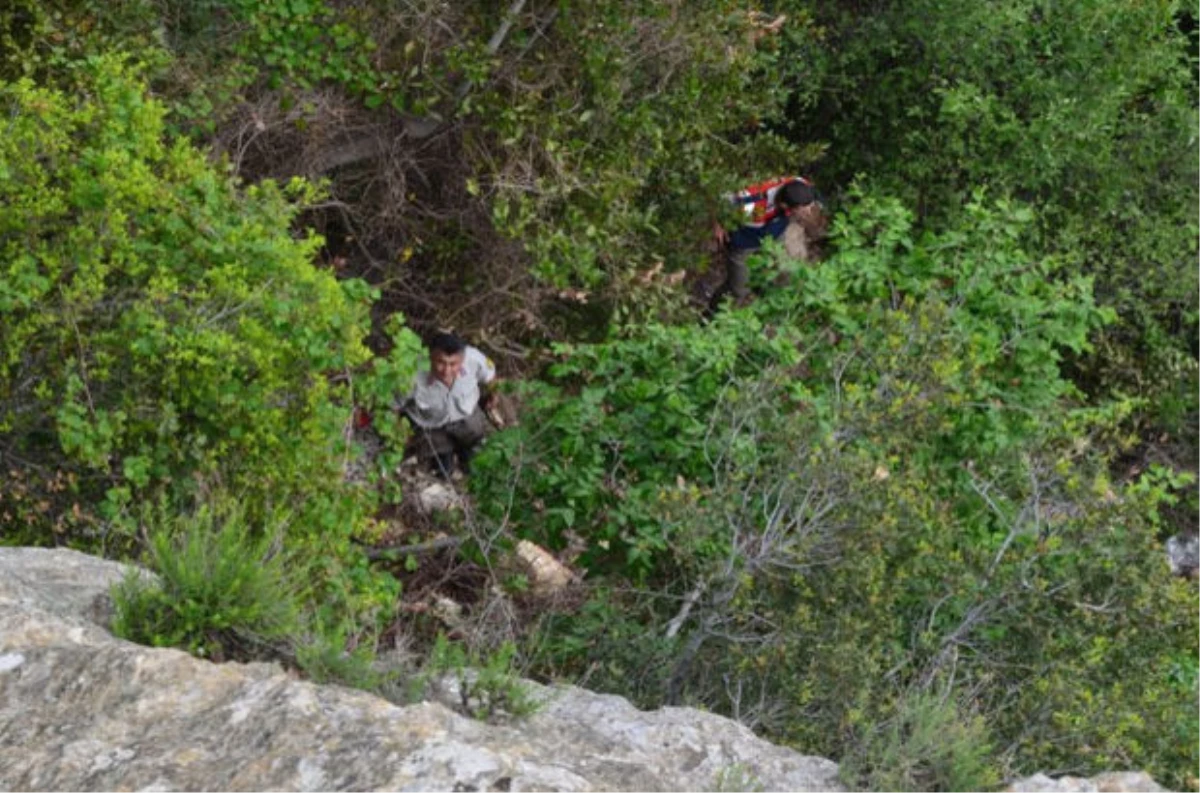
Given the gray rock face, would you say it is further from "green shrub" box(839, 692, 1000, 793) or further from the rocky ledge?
"green shrub" box(839, 692, 1000, 793)

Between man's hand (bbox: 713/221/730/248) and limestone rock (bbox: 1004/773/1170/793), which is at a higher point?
limestone rock (bbox: 1004/773/1170/793)

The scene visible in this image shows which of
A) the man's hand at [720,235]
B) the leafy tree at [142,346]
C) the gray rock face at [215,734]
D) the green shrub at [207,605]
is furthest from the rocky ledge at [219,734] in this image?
the man's hand at [720,235]

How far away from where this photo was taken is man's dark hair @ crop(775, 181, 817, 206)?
43.0ft

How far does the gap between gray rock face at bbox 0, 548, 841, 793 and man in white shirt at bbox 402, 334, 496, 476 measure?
17.0 ft

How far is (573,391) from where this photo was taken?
13.0m

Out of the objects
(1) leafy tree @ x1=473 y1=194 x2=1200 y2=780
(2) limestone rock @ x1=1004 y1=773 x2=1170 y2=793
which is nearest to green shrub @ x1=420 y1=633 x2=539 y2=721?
(1) leafy tree @ x1=473 y1=194 x2=1200 y2=780

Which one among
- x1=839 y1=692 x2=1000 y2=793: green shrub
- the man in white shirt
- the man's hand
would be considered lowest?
the man in white shirt

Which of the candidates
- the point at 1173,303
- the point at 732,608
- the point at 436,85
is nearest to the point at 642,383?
the point at 732,608

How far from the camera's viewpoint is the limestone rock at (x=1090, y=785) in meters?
5.72

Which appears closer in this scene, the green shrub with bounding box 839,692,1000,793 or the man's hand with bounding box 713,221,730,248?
the green shrub with bounding box 839,692,1000,793

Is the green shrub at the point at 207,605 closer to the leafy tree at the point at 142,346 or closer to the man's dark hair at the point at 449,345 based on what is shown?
the leafy tree at the point at 142,346

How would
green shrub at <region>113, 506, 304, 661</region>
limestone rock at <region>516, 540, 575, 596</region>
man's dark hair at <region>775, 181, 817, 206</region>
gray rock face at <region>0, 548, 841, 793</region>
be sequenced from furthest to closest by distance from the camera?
man's dark hair at <region>775, 181, 817, 206</region>
limestone rock at <region>516, 540, 575, 596</region>
green shrub at <region>113, 506, 304, 661</region>
gray rock face at <region>0, 548, 841, 793</region>

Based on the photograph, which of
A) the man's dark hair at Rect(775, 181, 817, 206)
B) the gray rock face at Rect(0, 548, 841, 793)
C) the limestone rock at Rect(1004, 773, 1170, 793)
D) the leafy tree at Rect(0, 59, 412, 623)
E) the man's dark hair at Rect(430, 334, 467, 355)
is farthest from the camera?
the man's dark hair at Rect(775, 181, 817, 206)

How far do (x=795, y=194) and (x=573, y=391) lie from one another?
2.31 metres
